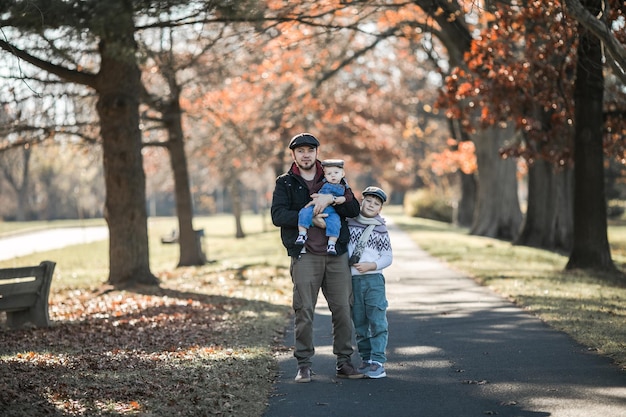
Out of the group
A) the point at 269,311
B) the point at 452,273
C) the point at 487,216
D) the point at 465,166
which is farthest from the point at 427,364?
the point at 465,166

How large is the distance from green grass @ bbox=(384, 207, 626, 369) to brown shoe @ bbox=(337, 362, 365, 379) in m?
2.27

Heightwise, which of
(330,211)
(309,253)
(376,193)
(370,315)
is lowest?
→ (370,315)

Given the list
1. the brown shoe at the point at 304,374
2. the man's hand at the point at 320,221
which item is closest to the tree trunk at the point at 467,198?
the brown shoe at the point at 304,374

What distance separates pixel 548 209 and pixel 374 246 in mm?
18852

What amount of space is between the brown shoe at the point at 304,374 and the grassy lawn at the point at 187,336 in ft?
1.05

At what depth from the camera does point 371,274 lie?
774 cm

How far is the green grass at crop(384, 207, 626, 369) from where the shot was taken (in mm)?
9492

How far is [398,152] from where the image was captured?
2087 inches

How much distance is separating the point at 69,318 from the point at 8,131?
6.19 meters

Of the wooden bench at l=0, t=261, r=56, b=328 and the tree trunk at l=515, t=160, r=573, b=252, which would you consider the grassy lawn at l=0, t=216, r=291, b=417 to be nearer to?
the wooden bench at l=0, t=261, r=56, b=328

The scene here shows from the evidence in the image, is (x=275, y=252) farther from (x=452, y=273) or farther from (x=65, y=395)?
(x=65, y=395)

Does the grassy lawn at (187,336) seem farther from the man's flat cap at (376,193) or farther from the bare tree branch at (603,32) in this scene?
the bare tree branch at (603,32)

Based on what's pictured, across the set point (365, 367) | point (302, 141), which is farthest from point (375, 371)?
point (302, 141)

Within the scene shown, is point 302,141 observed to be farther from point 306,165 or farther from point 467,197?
point 467,197
